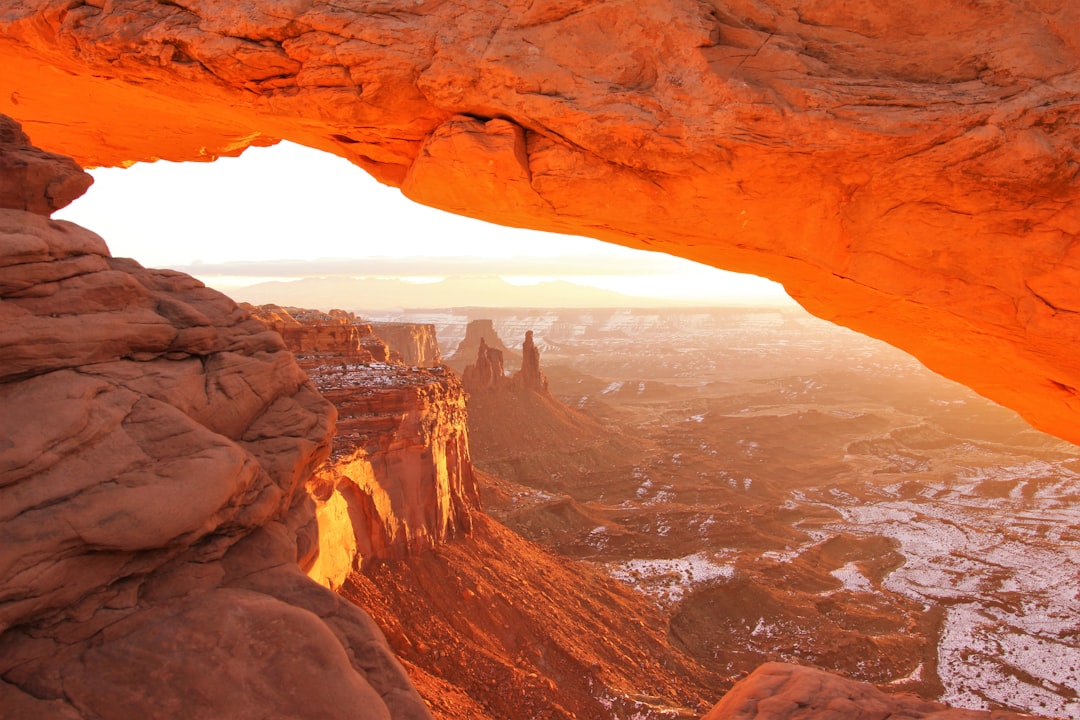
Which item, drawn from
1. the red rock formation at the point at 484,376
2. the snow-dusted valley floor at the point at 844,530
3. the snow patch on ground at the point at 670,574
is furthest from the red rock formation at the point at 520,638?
the red rock formation at the point at 484,376

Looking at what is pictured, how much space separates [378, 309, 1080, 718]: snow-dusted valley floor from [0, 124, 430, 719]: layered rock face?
17733 millimetres

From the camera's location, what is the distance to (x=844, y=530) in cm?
3434

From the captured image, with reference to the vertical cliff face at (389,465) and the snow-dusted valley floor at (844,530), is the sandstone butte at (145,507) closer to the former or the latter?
the vertical cliff face at (389,465)

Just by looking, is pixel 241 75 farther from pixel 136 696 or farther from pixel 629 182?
pixel 136 696

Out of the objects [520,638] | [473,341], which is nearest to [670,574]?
[520,638]

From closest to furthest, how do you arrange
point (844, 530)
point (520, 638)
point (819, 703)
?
point (819, 703) → point (520, 638) → point (844, 530)

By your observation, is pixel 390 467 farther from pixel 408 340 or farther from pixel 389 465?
pixel 408 340

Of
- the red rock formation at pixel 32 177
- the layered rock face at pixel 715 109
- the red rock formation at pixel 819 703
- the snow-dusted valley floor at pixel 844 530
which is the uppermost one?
the layered rock face at pixel 715 109

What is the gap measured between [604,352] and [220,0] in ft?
433

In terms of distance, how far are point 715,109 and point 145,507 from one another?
6.21 metres

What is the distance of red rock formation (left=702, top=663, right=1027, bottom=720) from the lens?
6430 millimetres

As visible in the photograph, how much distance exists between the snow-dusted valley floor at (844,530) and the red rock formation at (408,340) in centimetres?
1712

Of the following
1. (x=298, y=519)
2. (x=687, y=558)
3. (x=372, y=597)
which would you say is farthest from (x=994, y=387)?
(x=687, y=558)

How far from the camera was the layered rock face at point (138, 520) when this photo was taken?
419 centimetres
